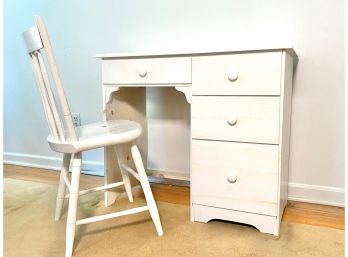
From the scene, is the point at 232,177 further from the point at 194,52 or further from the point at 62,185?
the point at 62,185

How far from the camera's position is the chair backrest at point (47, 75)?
966mm

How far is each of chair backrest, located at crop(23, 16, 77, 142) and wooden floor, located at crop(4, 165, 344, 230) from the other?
0.71 m

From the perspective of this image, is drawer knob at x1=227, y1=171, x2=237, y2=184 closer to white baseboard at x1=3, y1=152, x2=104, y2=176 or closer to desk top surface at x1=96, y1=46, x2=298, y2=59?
desk top surface at x1=96, y1=46, x2=298, y2=59

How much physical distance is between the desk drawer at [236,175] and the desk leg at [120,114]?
1.48 ft

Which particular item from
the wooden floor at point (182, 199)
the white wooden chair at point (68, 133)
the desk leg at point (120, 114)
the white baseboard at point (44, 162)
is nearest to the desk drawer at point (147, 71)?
the desk leg at point (120, 114)

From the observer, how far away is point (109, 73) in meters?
1.41

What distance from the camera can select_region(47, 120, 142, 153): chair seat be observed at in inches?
42.6

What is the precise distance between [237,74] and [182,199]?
0.74 m

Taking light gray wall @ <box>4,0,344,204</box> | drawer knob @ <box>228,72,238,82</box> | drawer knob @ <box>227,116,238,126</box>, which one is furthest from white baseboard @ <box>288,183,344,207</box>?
drawer knob @ <box>228,72,238,82</box>

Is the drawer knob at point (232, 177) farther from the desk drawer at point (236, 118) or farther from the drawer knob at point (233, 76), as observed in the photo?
the drawer knob at point (233, 76)

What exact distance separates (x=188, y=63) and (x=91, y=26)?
0.94m

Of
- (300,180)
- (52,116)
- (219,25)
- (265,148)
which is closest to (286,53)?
(265,148)

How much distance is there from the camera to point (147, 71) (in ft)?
4.32

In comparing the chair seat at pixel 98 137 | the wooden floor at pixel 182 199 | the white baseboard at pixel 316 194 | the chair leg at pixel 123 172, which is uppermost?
the chair seat at pixel 98 137
